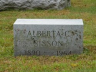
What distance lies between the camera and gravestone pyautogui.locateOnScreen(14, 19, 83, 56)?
6.45 meters

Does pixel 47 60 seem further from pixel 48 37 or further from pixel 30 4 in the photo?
pixel 30 4

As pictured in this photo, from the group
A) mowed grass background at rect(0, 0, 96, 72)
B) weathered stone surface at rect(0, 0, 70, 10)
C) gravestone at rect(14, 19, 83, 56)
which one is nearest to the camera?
mowed grass background at rect(0, 0, 96, 72)

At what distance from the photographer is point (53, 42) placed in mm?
6539

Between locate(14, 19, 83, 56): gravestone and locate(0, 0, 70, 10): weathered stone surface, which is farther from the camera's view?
locate(0, 0, 70, 10): weathered stone surface

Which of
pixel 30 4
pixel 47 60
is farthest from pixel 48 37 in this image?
pixel 30 4

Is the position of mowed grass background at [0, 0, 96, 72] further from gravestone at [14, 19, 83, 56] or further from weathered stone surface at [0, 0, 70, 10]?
weathered stone surface at [0, 0, 70, 10]

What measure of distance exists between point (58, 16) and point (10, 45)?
4281 millimetres

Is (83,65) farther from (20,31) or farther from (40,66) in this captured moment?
(20,31)

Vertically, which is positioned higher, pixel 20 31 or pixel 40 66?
pixel 20 31

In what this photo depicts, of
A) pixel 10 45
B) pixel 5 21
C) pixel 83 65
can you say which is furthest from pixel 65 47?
pixel 5 21

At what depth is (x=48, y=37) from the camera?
6.51 metres

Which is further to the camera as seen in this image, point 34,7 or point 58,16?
point 34,7

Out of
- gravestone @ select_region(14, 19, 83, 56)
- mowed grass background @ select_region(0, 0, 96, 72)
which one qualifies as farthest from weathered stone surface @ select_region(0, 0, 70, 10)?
gravestone @ select_region(14, 19, 83, 56)

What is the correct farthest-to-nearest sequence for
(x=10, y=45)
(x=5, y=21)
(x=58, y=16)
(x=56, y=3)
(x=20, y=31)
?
(x=56, y=3) → (x=58, y=16) → (x=5, y=21) → (x=10, y=45) → (x=20, y=31)
